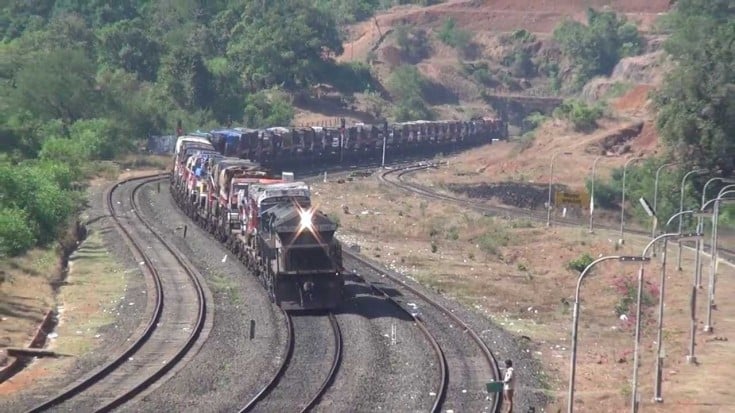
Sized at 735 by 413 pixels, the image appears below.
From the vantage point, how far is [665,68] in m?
121

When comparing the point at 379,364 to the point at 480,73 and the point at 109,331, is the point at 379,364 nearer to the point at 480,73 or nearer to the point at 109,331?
the point at 109,331

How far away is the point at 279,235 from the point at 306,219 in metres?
0.87

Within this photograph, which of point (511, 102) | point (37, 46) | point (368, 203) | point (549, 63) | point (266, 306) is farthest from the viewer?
point (549, 63)

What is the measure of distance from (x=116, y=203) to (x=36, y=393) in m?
37.6

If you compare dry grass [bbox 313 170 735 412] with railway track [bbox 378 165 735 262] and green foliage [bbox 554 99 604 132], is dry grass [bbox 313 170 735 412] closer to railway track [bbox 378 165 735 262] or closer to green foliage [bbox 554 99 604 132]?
railway track [bbox 378 165 735 262]

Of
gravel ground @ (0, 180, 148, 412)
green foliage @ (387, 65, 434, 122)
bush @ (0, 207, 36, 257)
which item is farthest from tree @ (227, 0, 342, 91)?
bush @ (0, 207, 36, 257)

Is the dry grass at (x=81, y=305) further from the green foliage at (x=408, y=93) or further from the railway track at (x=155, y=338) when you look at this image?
the green foliage at (x=408, y=93)

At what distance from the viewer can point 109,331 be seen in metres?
33.3

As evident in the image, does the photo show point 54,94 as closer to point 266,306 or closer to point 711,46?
point 711,46

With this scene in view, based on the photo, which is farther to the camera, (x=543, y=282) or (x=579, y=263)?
(x=579, y=263)

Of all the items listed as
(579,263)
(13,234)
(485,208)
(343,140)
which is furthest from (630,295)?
(343,140)

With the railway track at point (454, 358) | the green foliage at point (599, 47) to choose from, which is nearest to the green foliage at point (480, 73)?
the green foliage at point (599, 47)

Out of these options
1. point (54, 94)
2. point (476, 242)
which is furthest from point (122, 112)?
point (476, 242)

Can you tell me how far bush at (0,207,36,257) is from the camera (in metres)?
42.0
